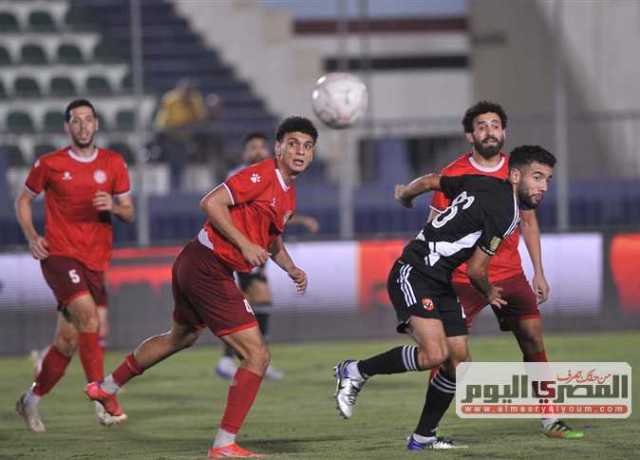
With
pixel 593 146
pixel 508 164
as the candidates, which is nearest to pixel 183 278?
pixel 508 164

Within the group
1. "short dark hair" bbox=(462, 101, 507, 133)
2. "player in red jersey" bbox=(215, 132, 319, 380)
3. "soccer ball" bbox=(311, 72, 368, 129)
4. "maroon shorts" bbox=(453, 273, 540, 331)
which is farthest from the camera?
"player in red jersey" bbox=(215, 132, 319, 380)

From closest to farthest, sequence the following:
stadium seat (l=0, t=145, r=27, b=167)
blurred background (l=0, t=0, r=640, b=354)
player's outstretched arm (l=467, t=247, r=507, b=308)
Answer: player's outstretched arm (l=467, t=247, r=507, b=308) → blurred background (l=0, t=0, r=640, b=354) → stadium seat (l=0, t=145, r=27, b=167)

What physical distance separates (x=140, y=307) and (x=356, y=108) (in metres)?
4.03

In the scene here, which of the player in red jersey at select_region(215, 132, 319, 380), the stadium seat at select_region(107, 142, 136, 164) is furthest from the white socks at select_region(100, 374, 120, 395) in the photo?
the stadium seat at select_region(107, 142, 136, 164)

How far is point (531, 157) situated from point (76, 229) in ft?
12.1

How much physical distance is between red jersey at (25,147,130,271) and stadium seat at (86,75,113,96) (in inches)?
392

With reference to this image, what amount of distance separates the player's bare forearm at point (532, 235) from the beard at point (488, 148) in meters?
0.60

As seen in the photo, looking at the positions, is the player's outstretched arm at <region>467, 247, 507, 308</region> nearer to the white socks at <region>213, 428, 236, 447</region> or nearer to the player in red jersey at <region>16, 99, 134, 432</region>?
the white socks at <region>213, 428, 236, 447</region>

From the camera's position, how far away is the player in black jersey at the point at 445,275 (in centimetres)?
808

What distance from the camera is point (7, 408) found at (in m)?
11.4

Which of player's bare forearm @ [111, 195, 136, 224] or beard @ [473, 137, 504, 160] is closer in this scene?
beard @ [473, 137, 504, 160]

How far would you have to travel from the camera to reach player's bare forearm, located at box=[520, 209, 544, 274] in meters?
9.27

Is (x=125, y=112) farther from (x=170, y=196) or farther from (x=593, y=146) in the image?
(x=593, y=146)

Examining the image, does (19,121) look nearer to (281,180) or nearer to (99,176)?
(99,176)
